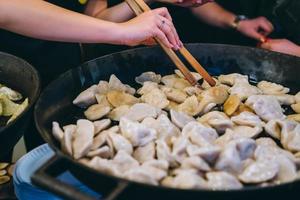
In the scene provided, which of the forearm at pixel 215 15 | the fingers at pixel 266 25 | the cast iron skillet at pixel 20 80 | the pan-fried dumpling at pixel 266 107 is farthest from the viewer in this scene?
the forearm at pixel 215 15

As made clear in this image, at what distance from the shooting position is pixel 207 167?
995 millimetres

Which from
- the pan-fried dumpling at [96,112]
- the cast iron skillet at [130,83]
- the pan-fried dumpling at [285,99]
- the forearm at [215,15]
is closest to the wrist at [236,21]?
the forearm at [215,15]

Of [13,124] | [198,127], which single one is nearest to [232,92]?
[198,127]

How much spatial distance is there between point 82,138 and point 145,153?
173mm

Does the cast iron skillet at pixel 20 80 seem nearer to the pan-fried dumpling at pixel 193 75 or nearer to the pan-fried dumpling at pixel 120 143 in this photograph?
the pan-fried dumpling at pixel 120 143

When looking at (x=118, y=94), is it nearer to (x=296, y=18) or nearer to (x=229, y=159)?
(x=229, y=159)

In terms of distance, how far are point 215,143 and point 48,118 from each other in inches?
18.9

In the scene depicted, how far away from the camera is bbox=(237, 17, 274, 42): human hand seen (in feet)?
6.12

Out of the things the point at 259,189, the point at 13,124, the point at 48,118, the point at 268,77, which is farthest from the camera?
the point at 268,77

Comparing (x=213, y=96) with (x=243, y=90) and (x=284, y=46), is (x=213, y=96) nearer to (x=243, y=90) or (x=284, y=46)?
(x=243, y=90)

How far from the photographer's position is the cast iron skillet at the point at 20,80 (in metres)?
1.17

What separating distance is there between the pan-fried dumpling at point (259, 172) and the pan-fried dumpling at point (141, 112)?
14.6 inches

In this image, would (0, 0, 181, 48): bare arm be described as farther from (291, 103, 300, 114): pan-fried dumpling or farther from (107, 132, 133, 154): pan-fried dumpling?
(291, 103, 300, 114): pan-fried dumpling

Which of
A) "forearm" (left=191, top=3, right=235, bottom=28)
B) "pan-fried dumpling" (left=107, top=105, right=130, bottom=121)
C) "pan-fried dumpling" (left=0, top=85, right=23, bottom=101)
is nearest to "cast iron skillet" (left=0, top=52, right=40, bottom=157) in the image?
"pan-fried dumpling" (left=0, top=85, right=23, bottom=101)
